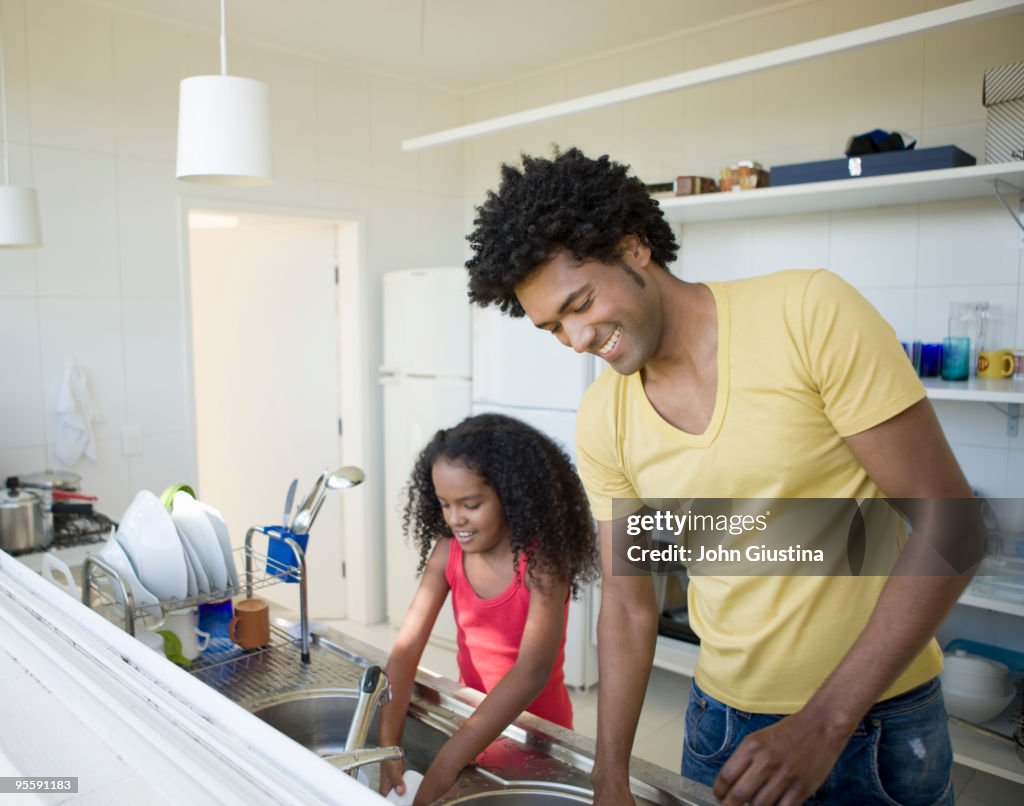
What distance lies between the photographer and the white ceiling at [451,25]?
9.44 feet

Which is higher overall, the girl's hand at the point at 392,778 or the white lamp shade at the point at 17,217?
the white lamp shade at the point at 17,217

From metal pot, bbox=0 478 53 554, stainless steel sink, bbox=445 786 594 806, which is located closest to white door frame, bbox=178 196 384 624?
metal pot, bbox=0 478 53 554

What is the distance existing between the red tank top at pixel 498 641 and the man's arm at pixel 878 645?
662 mm

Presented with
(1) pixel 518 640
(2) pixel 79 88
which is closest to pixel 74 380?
(2) pixel 79 88

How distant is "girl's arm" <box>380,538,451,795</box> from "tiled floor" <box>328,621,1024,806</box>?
133cm

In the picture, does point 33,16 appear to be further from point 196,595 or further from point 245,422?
point 196,595

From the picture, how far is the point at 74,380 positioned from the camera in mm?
2814

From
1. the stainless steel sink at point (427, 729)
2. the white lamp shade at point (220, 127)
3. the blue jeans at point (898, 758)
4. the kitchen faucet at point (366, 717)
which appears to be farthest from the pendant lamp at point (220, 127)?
the blue jeans at point (898, 758)

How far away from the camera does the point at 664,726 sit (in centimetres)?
290

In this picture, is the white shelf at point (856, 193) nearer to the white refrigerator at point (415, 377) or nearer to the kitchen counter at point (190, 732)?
the white refrigerator at point (415, 377)

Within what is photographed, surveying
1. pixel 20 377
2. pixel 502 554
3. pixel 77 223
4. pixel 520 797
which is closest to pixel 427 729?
pixel 520 797

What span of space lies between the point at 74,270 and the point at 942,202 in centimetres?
287

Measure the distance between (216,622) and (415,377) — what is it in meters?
2.25

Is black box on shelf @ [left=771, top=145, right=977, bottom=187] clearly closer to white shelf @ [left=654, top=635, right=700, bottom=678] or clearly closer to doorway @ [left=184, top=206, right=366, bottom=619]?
white shelf @ [left=654, top=635, right=700, bottom=678]
